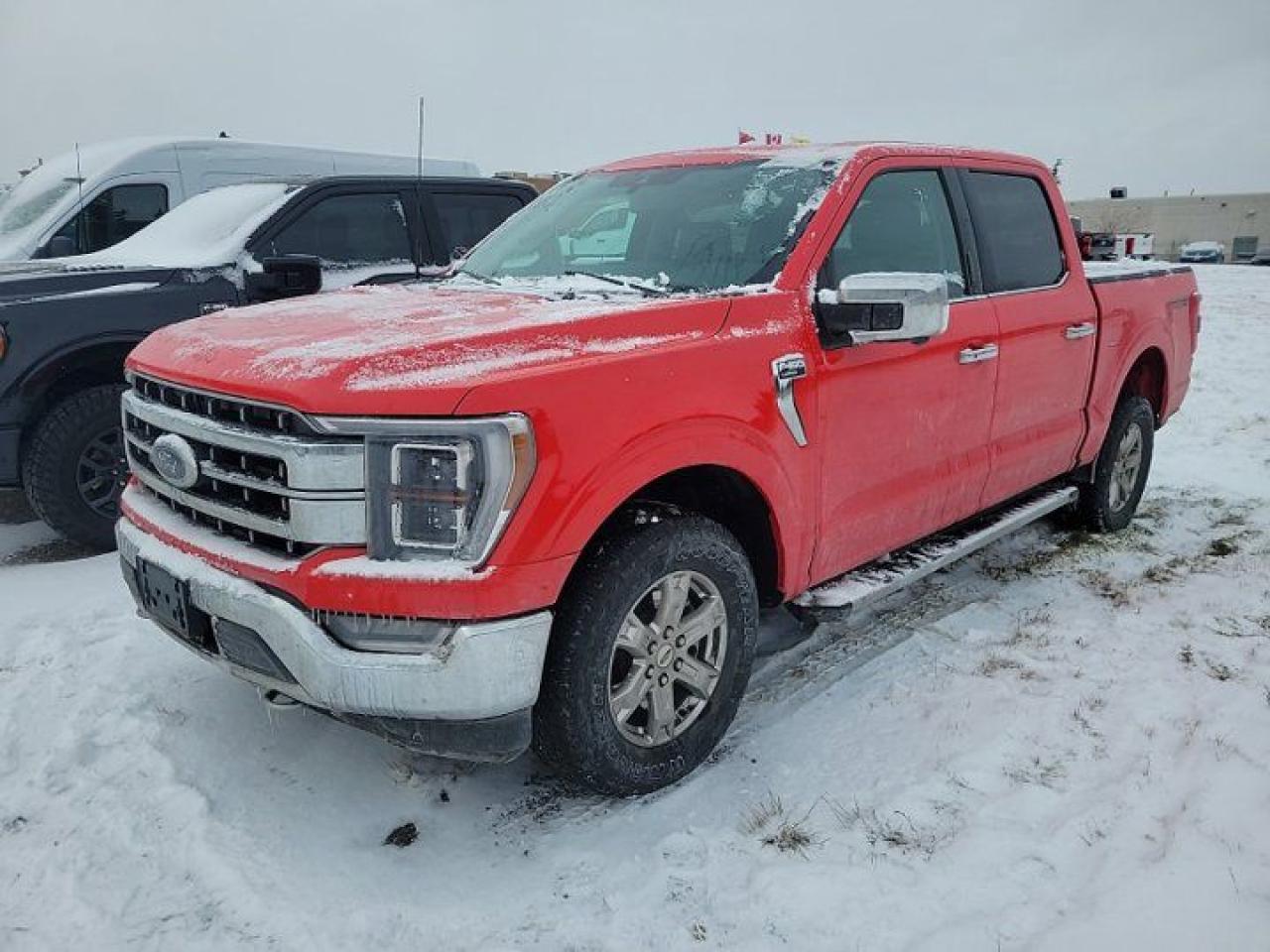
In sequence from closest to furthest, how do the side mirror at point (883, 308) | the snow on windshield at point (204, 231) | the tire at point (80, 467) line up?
the side mirror at point (883, 308)
the tire at point (80, 467)
the snow on windshield at point (204, 231)

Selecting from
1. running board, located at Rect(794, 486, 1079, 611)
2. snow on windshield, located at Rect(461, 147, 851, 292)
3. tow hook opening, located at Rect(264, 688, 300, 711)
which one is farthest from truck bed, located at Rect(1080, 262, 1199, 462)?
tow hook opening, located at Rect(264, 688, 300, 711)

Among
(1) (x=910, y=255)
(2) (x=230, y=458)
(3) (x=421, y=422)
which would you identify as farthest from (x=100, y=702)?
(1) (x=910, y=255)

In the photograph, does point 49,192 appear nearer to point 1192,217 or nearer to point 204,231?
point 204,231

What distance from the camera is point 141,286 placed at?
487 centimetres

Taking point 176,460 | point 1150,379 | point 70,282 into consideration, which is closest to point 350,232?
point 70,282

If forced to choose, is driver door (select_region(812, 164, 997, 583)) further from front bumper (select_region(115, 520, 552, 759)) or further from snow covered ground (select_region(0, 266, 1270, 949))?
front bumper (select_region(115, 520, 552, 759))

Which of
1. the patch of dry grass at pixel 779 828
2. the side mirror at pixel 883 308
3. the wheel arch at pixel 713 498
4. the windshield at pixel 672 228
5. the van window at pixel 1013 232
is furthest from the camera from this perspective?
the van window at pixel 1013 232

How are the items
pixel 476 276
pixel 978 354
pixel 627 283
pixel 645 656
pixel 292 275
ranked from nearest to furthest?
pixel 645 656 < pixel 627 283 < pixel 978 354 < pixel 476 276 < pixel 292 275

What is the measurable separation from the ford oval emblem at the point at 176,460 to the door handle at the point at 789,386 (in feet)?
5.39

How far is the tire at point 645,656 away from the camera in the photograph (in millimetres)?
2420

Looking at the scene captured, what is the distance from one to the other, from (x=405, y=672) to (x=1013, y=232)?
3.22 m

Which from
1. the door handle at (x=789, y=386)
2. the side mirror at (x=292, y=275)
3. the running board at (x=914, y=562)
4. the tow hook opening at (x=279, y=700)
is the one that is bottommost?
the tow hook opening at (x=279, y=700)

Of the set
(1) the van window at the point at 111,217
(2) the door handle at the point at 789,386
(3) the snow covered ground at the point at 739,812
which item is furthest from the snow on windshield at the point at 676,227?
(1) the van window at the point at 111,217

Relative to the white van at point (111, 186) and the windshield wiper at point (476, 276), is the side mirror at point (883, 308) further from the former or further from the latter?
the white van at point (111, 186)
